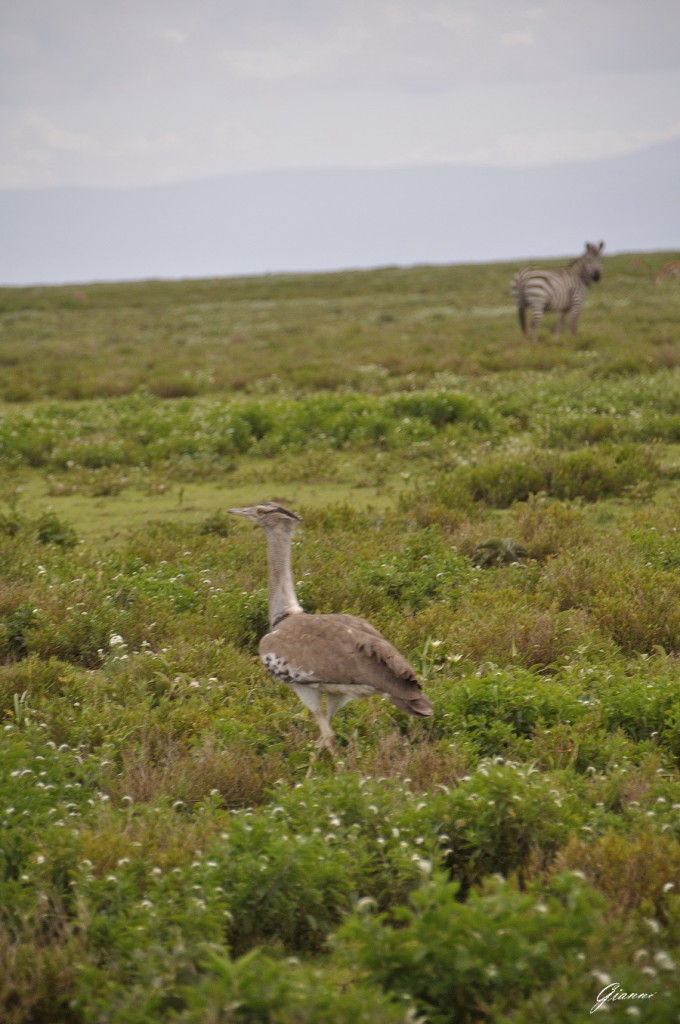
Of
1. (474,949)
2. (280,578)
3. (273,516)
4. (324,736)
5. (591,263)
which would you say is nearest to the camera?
(474,949)

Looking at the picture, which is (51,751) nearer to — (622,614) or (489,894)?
(489,894)

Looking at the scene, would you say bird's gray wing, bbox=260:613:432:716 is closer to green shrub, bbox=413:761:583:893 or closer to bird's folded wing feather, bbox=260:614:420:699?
bird's folded wing feather, bbox=260:614:420:699

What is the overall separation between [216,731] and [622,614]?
11.2 feet

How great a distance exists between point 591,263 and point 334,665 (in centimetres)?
2643

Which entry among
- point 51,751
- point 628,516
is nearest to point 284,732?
point 51,751

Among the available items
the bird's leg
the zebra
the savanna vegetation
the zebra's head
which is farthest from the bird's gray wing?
the zebra's head

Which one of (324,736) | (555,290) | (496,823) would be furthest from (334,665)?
(555,290)

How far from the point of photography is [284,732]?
A: 6.45 meters

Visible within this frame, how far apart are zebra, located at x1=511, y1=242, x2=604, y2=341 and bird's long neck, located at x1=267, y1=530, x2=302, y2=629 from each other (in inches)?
855

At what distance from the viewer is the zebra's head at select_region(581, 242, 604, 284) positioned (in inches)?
1169

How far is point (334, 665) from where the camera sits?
19.5 feet

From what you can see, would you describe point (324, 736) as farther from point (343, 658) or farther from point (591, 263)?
point (591, 263)

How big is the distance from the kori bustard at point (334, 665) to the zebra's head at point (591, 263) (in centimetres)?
2543
